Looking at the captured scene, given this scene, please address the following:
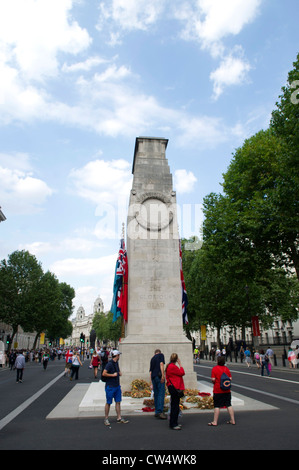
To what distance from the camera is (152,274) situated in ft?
46.1

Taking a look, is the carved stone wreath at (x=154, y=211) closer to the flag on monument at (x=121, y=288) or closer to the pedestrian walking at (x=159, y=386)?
the flag on monument at (x=121, y=288)

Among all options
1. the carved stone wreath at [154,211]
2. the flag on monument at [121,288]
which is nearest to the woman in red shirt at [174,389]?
the flag on monument at [121,288]

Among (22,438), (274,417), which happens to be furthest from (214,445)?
(22,438)

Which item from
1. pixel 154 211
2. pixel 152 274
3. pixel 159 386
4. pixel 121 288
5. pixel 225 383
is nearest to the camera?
pixel 225 383

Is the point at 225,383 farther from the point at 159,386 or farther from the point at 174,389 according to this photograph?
the point at 159,386

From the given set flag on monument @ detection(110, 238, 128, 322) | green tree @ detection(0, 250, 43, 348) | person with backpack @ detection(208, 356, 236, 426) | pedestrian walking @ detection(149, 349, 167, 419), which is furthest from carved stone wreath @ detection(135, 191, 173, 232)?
green tree @ detection(0, 250, 43, 348)

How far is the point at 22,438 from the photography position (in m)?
7.23

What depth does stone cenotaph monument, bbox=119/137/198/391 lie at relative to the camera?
12.8 meters

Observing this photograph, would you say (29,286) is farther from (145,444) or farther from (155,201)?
(145,444)

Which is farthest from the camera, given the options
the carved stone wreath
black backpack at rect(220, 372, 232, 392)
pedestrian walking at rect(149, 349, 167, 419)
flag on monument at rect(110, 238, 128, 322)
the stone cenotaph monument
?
the carved stone wreath

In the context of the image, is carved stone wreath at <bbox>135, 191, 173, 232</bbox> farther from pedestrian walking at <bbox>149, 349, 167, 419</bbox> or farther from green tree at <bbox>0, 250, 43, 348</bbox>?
green tree at <bbox>0, 250, 43, 348</bbox>

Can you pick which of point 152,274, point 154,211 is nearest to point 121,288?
point 152,274

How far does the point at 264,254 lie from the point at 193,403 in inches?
688
